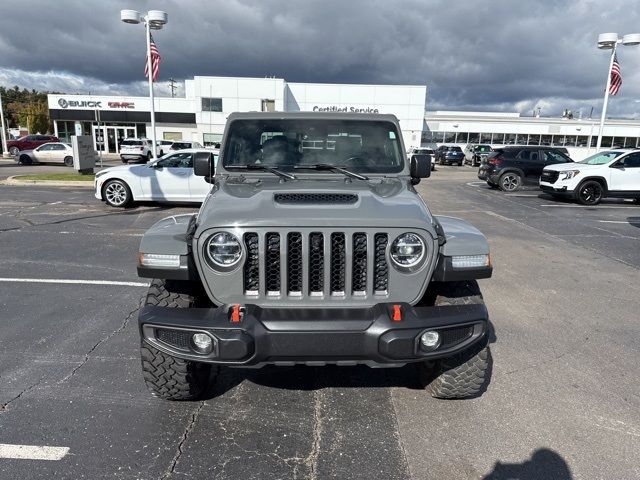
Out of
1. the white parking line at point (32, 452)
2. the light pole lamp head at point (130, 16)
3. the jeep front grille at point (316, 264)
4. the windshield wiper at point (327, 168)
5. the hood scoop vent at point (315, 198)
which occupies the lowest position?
the white parking line at point (32, 452)

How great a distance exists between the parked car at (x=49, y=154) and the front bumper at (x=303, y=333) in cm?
2855

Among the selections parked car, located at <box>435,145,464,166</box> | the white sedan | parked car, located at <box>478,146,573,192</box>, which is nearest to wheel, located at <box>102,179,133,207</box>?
the white sedan

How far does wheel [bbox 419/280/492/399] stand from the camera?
9.43 feet

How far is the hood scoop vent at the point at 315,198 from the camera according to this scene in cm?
279

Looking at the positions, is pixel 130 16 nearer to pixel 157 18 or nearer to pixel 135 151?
pixel 157 18

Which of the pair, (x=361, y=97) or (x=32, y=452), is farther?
(x=361, y=97)

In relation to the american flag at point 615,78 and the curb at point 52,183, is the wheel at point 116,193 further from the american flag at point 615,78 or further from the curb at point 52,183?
the american flag at point 615,78

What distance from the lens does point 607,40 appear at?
1723cm

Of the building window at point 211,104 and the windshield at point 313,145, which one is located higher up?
the building window at point 211,104

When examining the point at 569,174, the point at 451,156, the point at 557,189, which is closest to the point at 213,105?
the point at 451,156

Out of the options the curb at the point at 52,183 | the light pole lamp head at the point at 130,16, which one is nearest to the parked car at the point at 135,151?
the curb at the point at 52,183

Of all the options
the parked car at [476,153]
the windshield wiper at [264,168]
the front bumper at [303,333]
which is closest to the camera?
the front bumper at [303,333]

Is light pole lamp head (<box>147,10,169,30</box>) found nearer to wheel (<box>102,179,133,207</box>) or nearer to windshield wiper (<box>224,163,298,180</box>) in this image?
wheel (<box>102,179,133,207</box>)

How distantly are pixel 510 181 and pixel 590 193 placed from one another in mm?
3918
